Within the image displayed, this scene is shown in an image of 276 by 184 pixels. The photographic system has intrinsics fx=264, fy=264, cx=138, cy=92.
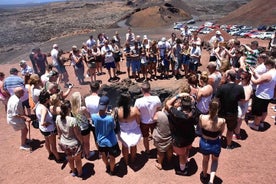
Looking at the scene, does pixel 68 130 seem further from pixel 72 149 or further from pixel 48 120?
pixel 48 120

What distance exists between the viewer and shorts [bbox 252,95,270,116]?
725 centimetres

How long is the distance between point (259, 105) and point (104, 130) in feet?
14.5

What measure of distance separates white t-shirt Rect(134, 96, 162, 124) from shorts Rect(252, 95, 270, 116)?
3081 mm

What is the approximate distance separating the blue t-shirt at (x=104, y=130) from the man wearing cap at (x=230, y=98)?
272cm

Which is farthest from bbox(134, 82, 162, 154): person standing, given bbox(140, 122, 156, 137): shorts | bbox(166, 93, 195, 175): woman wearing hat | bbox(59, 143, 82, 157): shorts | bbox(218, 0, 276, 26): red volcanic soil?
bbox(218, 0, 276, 26): red volcanic soil

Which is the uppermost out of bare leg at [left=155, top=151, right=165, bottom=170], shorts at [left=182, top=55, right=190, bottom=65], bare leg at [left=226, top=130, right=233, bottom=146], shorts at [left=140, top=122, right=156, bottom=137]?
shorts at [left=182, top=55, right=190, bottom=65]

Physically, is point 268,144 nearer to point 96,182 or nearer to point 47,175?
point 96,182

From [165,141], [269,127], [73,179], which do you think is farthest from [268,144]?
[73,179]

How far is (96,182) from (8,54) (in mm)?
22051

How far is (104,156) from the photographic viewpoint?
6145 mm

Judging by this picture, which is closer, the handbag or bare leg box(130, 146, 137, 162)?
the handbag

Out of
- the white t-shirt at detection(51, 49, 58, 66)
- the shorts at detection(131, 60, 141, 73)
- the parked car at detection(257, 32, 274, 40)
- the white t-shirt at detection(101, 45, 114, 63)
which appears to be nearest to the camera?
the white t-shirt at detection(51, 49, 58, 66)

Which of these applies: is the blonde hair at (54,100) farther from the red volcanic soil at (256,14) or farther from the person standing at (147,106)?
the red volcanic soil at (256,14)

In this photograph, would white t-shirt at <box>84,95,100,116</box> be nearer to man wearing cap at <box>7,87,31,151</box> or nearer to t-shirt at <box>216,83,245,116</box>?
man wearing cap at <box>7,87,31,151</box>
